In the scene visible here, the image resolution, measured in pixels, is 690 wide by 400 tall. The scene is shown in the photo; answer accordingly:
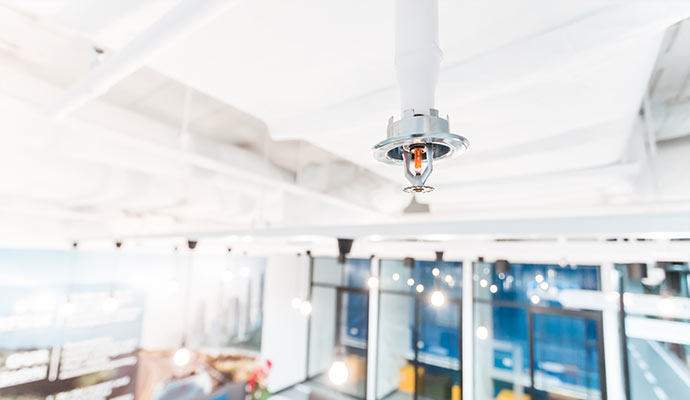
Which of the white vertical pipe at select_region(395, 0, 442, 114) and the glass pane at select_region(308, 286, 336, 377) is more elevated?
the white vertical pipe at select_region(395, 0, 442, 114)

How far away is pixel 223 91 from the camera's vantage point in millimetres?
1625

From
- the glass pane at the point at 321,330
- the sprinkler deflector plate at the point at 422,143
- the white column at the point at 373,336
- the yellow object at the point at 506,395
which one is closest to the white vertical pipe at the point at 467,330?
the yellow object at the point at 506,395

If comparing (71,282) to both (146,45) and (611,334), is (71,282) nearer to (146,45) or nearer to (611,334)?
(146,45)

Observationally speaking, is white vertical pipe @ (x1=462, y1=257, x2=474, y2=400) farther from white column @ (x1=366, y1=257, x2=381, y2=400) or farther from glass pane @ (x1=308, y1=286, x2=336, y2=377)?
glass pane @ (x1=308, y1=286, x2=336, y2=377)

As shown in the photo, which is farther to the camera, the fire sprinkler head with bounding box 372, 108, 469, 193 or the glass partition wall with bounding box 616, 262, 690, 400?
the glass partition wall with bounding box 616, 262, 690, 400

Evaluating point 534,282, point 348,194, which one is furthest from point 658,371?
point 348,194

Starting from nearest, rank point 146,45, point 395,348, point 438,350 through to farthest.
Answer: point 146,45 < point 438,350 < point 395,348

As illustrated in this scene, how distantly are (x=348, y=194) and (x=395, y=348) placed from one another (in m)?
4.68

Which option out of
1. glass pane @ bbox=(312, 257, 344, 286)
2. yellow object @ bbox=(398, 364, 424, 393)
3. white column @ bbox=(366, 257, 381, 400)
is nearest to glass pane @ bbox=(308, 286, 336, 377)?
glass pane @ bbox=(312, 257, 344, 286)

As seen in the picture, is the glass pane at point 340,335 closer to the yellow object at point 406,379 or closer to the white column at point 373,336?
the white column at point 373,336

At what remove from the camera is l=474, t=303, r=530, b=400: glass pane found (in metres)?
6.00

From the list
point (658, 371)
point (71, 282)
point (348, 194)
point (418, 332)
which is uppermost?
point (348, 194)

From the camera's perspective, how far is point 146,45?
3.51 feet

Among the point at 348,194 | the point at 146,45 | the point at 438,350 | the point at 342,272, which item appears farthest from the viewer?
the point at 342,272
